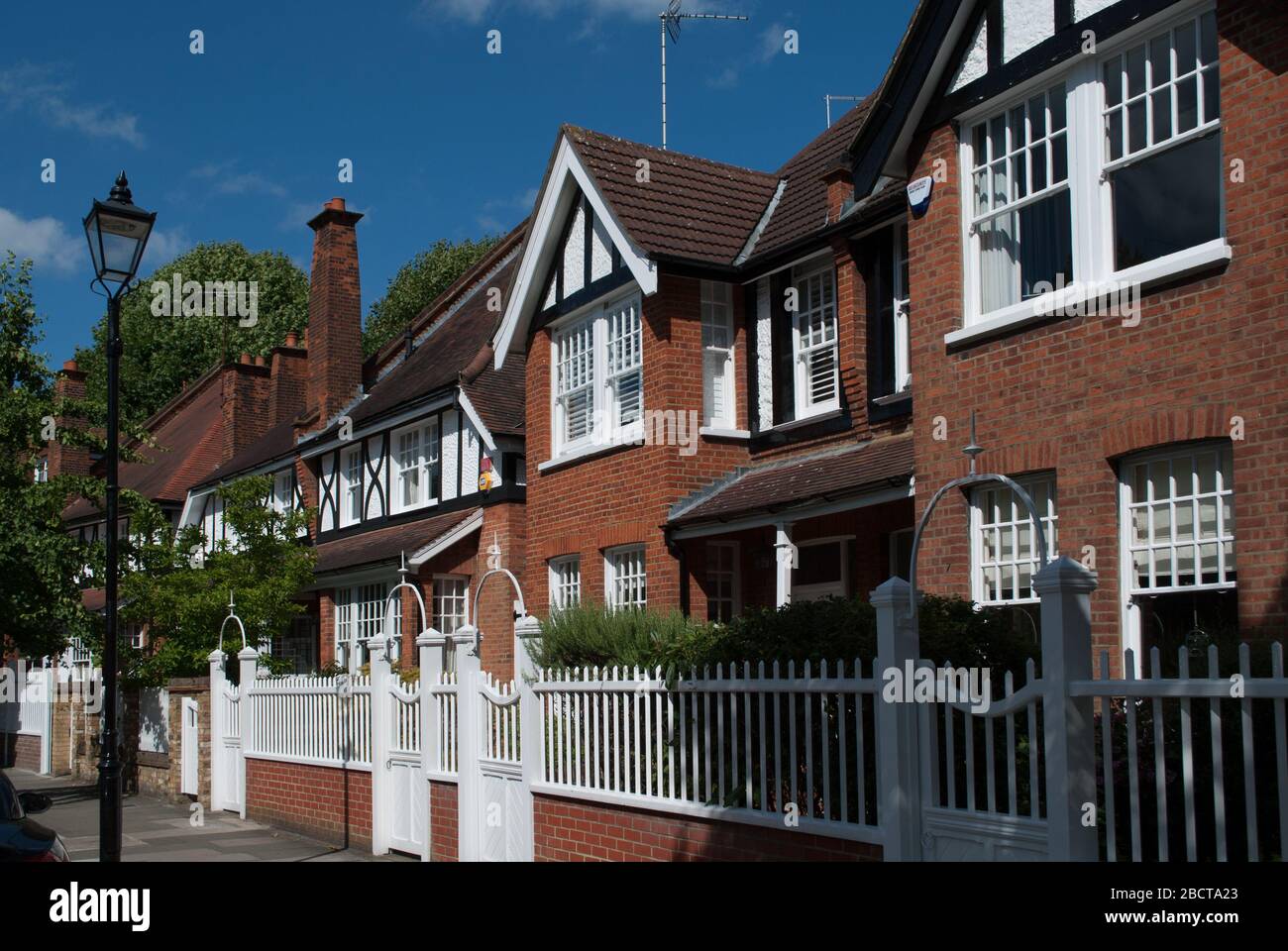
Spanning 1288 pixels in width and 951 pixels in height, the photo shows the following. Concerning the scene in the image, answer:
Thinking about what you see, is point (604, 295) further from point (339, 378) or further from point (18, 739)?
point (18, 739)

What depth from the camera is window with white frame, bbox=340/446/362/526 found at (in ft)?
88.7

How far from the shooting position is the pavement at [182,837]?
47.6 ft

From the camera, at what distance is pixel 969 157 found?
12008mm

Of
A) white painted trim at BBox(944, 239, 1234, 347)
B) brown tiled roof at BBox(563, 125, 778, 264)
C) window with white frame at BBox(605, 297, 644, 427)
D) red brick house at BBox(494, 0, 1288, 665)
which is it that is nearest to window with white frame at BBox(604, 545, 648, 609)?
red brick house at BBox(494, 0, 1288, 665)

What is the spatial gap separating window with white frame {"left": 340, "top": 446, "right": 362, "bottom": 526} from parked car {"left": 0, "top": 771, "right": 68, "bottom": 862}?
17.6 m

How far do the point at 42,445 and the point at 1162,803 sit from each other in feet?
64.4

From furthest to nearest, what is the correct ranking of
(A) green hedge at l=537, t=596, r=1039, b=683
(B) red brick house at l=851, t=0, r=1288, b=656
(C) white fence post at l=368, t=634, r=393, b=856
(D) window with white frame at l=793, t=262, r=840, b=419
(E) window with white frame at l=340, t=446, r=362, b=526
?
1. (E) window with white frame at l=340, t=446, r=362, b=526
2. (D) window with white frame at l=793, t=262, r=840, b=419
3. (C) white fence post at l=368, t=634, r=393, b=856
4. (B) red brick house at l=851, t=0, r=1288, b=656
5. (A) green hedge at l=537, t=596, r=1039, b=683

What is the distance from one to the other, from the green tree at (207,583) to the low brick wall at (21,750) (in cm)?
852

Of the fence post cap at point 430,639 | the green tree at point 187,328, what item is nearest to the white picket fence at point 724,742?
the fence post cap at point 430,639

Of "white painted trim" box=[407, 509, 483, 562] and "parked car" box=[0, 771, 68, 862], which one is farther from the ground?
"white painted trim" box=[407, 509, 483, 562]

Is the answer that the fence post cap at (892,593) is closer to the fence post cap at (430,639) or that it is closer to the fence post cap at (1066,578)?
the fence post cap at (1066,578)

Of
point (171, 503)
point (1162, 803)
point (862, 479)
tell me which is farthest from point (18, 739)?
point (1162, 803)

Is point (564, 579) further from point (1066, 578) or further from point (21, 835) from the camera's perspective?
point (1066, 578)

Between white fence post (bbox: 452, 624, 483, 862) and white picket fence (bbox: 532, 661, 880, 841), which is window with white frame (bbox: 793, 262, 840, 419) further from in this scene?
white picket fence (bbox: 532, 661, 880, 841)
